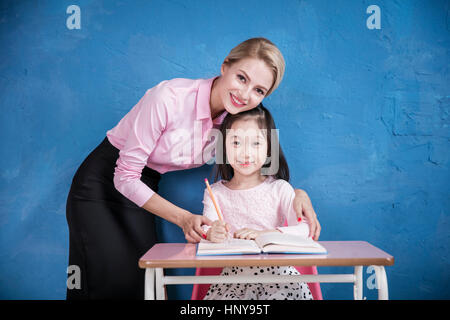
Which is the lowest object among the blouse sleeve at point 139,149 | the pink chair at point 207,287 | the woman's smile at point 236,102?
the pink chair at point 207,287

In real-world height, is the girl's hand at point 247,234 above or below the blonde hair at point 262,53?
below

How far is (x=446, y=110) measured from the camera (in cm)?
189

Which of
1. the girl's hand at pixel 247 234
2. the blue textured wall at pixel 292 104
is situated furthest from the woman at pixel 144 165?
the blue textured wall at pixel 292 104

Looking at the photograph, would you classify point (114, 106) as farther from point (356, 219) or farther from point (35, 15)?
point (356, 219)

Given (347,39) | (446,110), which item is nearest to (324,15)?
(347,39)

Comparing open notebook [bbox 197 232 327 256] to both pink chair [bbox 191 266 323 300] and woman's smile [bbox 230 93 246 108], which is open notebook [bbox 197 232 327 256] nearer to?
pink chair [bbox 191 266 323 300]

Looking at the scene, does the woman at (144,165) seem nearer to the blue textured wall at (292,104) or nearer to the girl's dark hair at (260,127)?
the girl's dark hair at (260,127)

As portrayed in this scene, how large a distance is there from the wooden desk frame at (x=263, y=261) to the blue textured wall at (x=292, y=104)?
0.64 metres

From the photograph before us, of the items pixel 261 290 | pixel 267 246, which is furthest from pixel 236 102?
pixel 261 290

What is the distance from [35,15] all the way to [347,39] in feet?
5.31

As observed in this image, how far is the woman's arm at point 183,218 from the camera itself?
1334 millimetres

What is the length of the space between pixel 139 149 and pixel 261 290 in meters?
0.72

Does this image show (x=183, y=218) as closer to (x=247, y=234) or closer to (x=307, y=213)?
(x=247, y=234)

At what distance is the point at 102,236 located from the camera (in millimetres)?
1591
